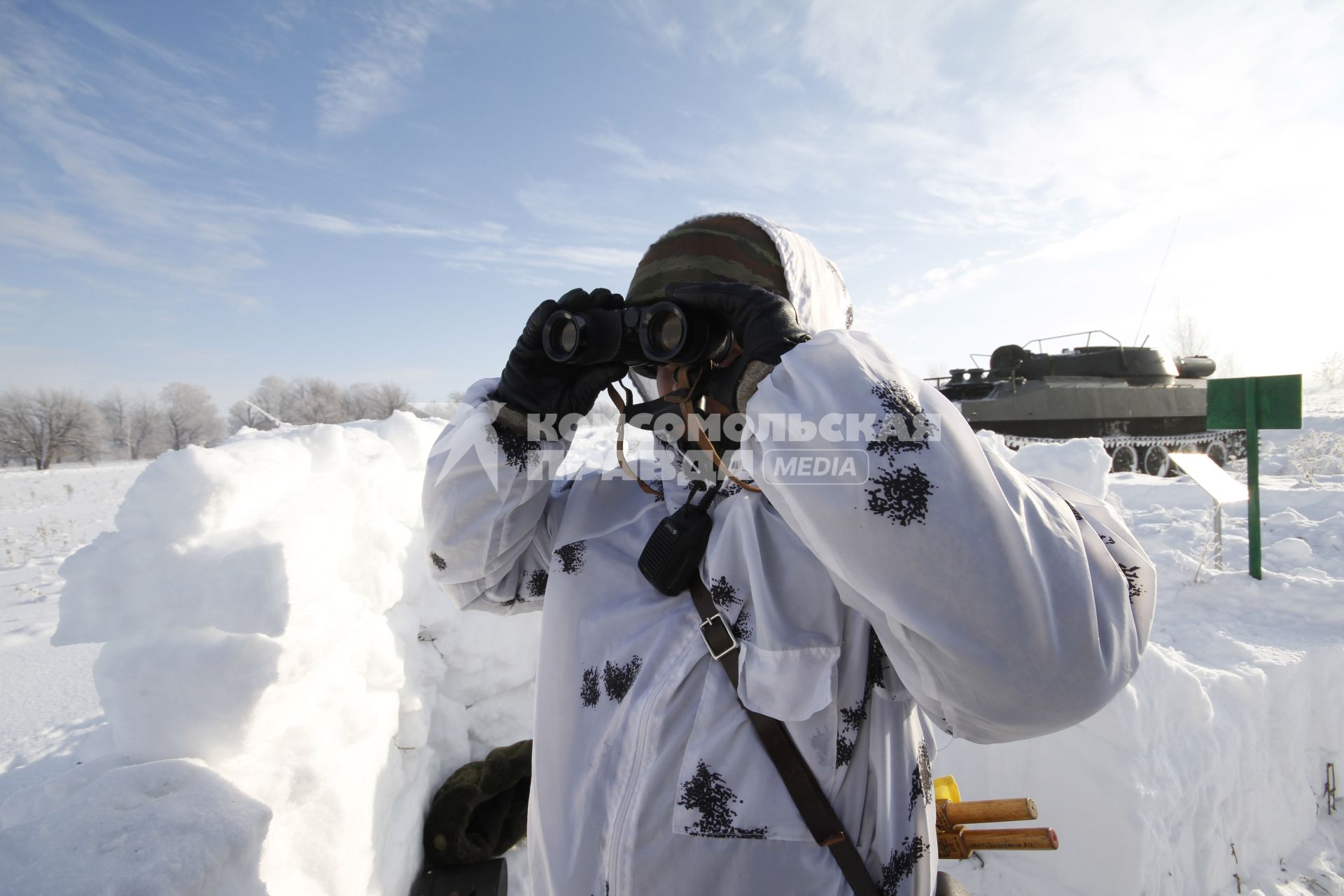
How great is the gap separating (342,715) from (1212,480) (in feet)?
17.8

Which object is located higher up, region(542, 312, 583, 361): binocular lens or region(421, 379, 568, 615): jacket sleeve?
region(542, 312, 583, 361): binocular lens

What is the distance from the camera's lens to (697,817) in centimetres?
94

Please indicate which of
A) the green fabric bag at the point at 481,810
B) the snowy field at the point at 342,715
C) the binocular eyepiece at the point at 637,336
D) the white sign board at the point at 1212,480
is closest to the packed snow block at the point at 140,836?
the snowy field at the point at 342,715

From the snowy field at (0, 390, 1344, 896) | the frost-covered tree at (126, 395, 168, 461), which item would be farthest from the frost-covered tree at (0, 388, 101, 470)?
the snowy field at (0, 390, 1344, 896)

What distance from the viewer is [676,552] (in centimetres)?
108

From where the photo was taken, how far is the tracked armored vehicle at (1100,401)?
11.4 m

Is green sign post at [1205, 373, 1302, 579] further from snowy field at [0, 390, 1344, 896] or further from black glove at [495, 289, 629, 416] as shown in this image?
black glove at [495, 289, 629, 416]

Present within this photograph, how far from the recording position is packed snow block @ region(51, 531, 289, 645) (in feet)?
4.84

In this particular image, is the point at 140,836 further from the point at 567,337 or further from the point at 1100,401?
the point at 1100,401

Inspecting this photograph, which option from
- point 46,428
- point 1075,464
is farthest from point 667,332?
point 46,428

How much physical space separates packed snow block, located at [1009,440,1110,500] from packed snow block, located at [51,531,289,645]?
4412 mm

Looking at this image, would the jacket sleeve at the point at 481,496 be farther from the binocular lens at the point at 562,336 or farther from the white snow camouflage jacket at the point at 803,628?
the binocular lens at the point at 562,336

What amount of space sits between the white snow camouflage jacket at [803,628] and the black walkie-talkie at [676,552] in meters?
0.03

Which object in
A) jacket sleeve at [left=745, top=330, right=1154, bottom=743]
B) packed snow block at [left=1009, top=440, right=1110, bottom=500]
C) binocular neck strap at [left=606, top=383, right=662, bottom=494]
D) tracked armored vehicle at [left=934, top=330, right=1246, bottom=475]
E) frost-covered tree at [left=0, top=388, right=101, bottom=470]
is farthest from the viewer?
frost-covered tree at [left=0, top=388, right=101, bottom=470]
